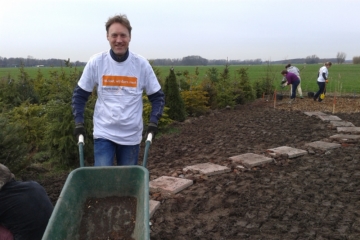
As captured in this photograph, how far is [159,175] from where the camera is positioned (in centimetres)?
452

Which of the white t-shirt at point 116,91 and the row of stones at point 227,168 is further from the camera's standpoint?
the row of stones at point 227,168

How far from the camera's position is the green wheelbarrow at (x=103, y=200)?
2418 millimetres

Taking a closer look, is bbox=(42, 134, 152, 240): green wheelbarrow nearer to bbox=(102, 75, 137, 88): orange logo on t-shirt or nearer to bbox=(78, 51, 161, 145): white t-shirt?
bbox=(78, 51, 161, 145): white t-shirt

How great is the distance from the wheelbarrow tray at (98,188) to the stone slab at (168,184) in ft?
3.78

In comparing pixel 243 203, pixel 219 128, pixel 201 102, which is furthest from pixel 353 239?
pixel 201 102

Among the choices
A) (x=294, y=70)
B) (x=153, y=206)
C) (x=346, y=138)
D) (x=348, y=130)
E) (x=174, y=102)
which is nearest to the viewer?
(x=153, y=206)

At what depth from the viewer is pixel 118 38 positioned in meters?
2.70

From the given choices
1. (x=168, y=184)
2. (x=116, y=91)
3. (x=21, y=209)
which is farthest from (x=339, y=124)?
(x=21, y=209)

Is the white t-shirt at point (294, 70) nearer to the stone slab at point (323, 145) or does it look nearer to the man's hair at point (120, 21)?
the stone slab at point (323, 145)

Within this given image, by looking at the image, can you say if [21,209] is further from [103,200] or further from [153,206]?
[153,206]

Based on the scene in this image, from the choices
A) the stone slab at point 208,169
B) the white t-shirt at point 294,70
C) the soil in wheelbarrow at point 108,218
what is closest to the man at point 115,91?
the soil in wheelbarrow at point 108,218

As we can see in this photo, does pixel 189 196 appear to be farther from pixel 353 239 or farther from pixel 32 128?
pixel 32 128

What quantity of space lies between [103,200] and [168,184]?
136 centimetres

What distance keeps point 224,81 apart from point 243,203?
924 centimetres
